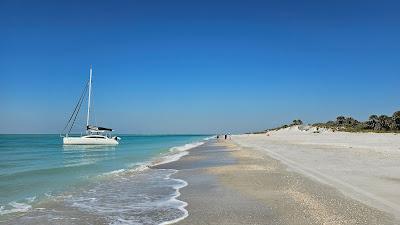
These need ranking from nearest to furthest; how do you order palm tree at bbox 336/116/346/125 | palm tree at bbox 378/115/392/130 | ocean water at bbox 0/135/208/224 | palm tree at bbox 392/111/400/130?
ocean water at bbox 0/135/208/224 < palm tree at bbox 392/111/400/130 < palm tree at bbox 378/115/392/130 < palm tree at bbox 336/116/346/125

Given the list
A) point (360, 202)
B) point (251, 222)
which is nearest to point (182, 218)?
point (251, 222)

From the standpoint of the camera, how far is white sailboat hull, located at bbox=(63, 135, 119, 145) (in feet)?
279

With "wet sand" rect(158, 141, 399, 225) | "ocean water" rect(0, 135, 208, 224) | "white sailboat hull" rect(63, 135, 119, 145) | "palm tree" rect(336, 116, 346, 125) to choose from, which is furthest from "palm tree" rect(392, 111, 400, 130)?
"ocean water" rect(0, 135, 208, 224)

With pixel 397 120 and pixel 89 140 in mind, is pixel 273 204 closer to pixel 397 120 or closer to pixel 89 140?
pixel 89 140

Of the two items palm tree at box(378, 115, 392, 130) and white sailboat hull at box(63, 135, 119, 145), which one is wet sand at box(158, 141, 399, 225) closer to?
white sailboat hull at box(63, 135, 119, 145)

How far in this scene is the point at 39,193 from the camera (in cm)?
1702

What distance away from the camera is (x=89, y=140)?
86.4 metres

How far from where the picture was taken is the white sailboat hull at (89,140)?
85188 mm

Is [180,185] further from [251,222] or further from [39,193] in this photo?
[251,222]

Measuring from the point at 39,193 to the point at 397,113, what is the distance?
95.7m

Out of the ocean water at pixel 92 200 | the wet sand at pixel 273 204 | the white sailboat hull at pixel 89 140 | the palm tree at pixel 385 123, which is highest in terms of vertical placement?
the palm tree at pixel 385 123

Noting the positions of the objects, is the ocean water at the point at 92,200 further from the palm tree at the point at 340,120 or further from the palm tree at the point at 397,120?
the palm tree at the point at 340,120

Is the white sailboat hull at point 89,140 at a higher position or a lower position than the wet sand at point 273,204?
higher

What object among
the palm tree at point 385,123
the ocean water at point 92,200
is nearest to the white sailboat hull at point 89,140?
the palm tree at point 385,123
